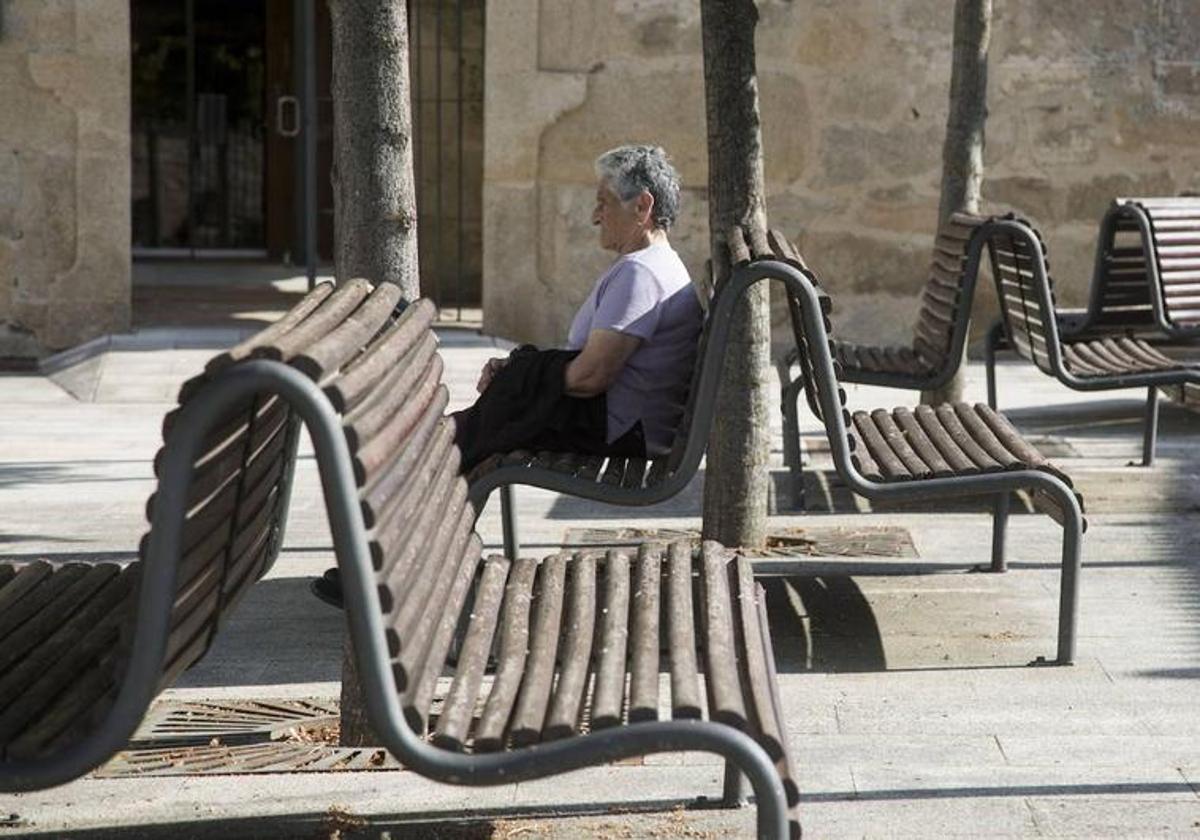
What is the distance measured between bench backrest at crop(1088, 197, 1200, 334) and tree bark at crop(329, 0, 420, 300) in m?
4.31

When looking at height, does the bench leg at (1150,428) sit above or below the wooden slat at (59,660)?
below

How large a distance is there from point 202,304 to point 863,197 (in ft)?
13.3

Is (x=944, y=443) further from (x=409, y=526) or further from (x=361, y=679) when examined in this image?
(x=361, y=679)

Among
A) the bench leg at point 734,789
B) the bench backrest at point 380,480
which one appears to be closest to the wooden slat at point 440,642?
the bench backrest at point 380,480

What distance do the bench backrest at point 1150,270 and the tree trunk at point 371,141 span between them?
4.31m

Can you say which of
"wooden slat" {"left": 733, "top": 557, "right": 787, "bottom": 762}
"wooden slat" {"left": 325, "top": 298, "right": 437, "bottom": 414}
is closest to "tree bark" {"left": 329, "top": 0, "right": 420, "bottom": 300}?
"wooden slat" {"left": 325, "top": 298, "right": 437, "bottom": 414}

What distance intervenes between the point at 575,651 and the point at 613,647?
0.20ft

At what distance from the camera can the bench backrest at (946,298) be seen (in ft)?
24.5

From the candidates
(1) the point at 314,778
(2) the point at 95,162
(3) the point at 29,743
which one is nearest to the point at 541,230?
(2) the point at 95,162

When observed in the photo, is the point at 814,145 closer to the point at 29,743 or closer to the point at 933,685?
the point at 933,685

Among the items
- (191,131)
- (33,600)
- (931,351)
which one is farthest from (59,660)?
(191,131)

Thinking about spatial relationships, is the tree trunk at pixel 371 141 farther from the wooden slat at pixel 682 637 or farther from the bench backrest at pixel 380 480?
the wooden slat at pixel 682 637

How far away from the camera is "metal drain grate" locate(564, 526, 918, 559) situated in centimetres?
671

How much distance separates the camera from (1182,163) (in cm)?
1226
